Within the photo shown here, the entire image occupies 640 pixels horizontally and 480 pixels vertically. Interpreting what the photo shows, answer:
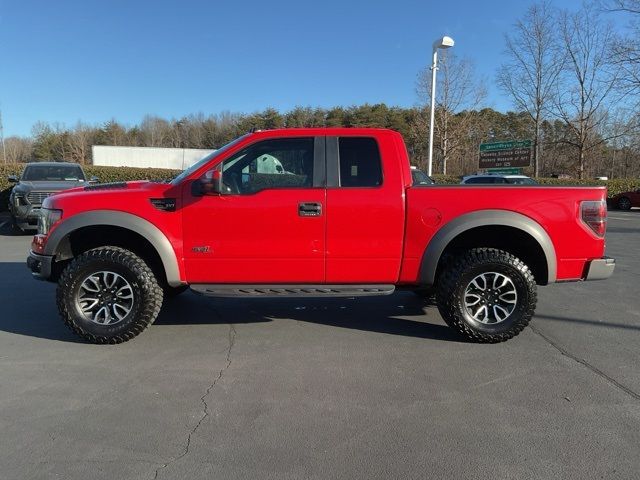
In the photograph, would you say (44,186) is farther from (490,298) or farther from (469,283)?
(490,298)

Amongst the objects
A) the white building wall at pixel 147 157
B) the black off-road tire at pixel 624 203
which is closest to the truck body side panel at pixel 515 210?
the black off-road tire at pixel 624 203

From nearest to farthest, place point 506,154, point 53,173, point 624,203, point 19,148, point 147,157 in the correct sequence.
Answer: point 53,173 → point 624,203 → point 506,154 → point 147,157 → point 19,148

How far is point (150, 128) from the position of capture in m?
66.4

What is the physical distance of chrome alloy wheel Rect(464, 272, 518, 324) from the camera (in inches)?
183

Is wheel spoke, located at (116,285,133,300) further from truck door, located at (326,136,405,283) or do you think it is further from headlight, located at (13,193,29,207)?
headlight, located at (13,193,29,207)

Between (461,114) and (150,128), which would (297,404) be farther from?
(150,128)

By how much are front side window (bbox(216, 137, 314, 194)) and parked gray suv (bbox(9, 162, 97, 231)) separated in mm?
8659

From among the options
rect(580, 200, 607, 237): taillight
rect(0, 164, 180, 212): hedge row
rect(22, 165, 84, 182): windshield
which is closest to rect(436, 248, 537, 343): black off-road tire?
rect(580, 200, 607, 237): taillight

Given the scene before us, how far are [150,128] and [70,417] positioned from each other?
6892 cm

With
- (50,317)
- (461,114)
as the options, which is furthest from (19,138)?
(50,317)

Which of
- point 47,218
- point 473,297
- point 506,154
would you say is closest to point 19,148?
point 506,154

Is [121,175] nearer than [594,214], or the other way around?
[594,214]

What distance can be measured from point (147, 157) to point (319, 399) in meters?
35.2

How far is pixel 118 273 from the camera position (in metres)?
4.54
